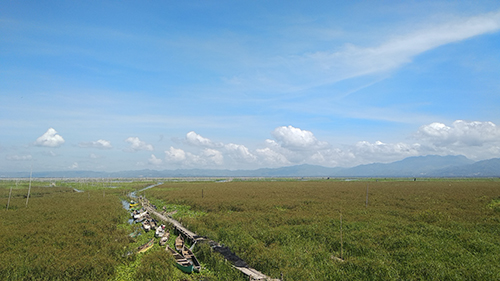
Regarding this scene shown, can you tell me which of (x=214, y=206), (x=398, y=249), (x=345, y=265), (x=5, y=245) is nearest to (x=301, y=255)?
(x=345, y=265)

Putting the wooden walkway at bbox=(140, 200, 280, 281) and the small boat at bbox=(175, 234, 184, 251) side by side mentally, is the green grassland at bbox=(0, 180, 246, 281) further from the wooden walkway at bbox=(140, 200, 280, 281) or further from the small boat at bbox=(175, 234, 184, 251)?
the small boat at bbox=(175, 234, 184, 251)

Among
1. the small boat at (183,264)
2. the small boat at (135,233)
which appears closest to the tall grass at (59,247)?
the small boat at (135,233)

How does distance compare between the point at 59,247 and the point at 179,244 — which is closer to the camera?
the point at 59,247

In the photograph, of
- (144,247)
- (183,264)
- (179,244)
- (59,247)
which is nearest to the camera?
(183,264)

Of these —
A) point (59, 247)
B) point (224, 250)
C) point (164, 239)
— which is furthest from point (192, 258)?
point (59, 247)

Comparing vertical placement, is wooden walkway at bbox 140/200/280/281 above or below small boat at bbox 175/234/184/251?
above

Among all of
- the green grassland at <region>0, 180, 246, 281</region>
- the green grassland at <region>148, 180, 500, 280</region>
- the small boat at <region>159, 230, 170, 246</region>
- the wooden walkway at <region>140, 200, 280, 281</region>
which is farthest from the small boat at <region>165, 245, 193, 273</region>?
the small boat at <region>159, 230, 170, 246</region>

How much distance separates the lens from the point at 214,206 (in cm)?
3734

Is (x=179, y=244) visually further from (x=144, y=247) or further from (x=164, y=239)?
(x=144, y=247)

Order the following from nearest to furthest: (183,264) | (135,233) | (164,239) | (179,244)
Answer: (183,264), (179,244), (164,239), (135,233)

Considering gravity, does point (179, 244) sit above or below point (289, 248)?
below

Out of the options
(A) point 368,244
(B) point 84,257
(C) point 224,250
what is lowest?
(C) point 224,250

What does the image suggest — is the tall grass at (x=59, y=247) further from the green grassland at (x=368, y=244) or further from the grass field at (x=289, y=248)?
the green grassland at (x=368, y=244)

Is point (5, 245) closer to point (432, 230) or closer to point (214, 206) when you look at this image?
point (214, 206)
